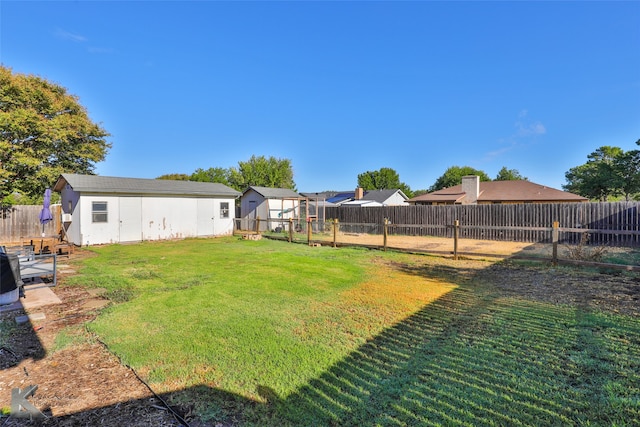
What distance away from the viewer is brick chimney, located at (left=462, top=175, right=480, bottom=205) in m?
22.6

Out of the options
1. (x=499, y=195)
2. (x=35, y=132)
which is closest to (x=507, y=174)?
(x=499, y=195)

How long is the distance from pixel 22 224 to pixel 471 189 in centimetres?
2728

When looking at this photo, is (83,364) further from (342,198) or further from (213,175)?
(213,175)

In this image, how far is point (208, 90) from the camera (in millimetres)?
20797

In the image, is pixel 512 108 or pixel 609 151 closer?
pixel 512 108

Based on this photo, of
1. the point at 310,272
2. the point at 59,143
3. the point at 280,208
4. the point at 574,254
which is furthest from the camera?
the point at 280,208

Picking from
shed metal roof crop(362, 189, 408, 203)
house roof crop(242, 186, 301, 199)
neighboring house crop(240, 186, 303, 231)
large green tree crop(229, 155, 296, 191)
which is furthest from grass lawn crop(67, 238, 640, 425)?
large green tree crop(229, 155, 296, 191)

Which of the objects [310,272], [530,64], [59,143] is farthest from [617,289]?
[59,143]

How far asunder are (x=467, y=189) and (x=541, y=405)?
2284 cm

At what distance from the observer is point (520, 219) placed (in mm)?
15719

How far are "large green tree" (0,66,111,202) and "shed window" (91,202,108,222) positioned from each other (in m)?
5.79

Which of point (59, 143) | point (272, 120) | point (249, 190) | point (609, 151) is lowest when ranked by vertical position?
point (249, 190)

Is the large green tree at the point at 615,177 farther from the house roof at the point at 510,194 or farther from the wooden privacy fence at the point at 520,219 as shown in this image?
the wooden privacy fence at the point at 520,219

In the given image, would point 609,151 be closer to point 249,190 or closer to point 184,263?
point 249,190
